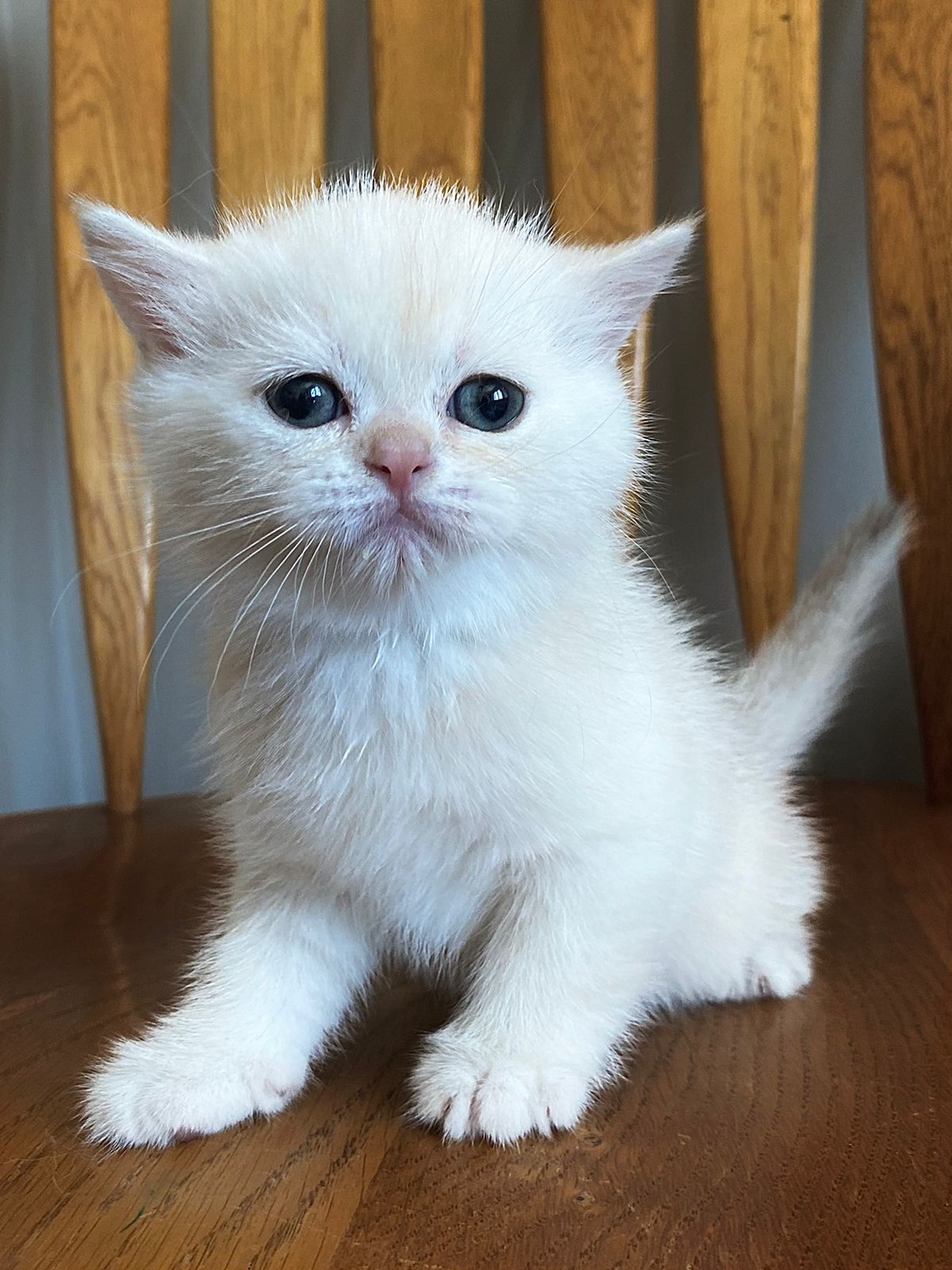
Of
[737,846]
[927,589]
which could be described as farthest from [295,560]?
[927,589]

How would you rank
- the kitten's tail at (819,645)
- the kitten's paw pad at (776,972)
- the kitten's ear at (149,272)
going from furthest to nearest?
1. the kitten's tail at (819,645)
2. the kitten's paw pad at (776,972)
3. the kitten's ear at (149,272)

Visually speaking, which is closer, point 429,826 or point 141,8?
point 429,826

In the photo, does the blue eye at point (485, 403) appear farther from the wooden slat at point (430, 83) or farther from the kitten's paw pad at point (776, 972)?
the wooden slat at point (430, 83)

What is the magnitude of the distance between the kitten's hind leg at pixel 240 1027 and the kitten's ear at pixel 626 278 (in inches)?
13.1

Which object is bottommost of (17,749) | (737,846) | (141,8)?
(17,749)

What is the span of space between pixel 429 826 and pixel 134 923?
12.5 inches

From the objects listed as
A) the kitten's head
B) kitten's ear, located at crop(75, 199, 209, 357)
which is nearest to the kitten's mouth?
the kitten's head

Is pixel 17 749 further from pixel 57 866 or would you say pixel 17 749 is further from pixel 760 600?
pixel 760 600

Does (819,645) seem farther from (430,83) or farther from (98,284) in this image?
(98,284)

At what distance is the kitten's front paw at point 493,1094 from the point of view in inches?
18.2

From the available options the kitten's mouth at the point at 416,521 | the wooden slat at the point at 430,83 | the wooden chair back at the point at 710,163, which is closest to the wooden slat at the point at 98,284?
the wooden chair back at the point at 710,163

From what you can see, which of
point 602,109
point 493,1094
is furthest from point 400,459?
point 602,109

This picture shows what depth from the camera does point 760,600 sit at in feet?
3.12

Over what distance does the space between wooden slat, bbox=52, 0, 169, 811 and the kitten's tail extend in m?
0.54
